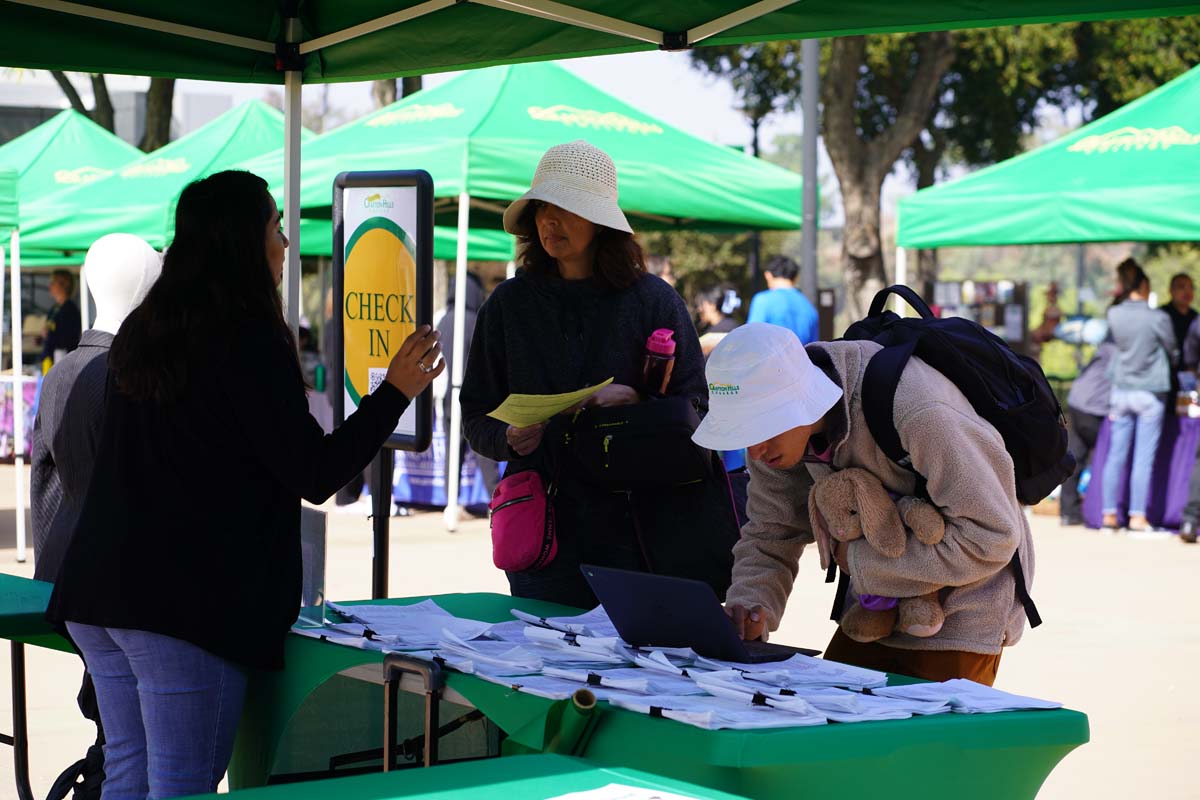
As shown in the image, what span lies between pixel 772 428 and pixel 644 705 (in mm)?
594

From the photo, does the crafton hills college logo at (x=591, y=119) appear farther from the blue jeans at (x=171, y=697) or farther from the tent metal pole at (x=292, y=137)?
the blue jeans at (x=171, y=697)

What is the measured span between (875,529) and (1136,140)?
8471 millimetres

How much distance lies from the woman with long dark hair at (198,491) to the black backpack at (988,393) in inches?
38.5

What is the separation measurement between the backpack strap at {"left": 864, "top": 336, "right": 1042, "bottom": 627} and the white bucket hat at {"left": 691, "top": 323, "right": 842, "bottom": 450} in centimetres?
7

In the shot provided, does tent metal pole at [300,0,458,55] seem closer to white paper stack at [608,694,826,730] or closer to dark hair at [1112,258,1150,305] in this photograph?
white paper stack at [608,694,826,730]

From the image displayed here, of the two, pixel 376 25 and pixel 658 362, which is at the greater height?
pixel 376 25

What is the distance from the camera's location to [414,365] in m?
3.14

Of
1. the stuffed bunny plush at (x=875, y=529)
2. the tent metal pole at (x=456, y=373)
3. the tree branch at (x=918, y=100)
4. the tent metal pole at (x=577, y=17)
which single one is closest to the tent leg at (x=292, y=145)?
the tent metal pole at (x=577, y=17)

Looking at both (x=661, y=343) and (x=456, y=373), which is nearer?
(x=661, y=343)

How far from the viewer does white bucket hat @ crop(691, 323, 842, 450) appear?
2754 mm

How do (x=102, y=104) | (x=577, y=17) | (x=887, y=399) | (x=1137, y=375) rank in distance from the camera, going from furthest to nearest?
(x=102, y=104)
(x=1137, y=375)
(x=577, y=17)
(x=887, y=399)

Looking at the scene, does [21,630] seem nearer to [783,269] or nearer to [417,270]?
[417,270]

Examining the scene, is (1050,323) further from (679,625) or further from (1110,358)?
(679,625)

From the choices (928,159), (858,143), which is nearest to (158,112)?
(858,143)
